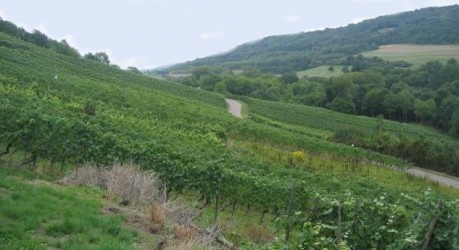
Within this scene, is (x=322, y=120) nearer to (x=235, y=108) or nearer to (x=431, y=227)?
(x=235, y=108)

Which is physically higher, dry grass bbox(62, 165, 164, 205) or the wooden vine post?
the wooden vine post

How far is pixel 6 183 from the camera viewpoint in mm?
11461

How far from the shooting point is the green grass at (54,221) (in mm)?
8367

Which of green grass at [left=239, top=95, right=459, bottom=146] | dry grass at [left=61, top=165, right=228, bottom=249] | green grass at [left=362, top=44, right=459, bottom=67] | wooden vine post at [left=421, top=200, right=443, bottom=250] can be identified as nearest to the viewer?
wooden vine post at [left=421, top=200, right=443, bottom=250]

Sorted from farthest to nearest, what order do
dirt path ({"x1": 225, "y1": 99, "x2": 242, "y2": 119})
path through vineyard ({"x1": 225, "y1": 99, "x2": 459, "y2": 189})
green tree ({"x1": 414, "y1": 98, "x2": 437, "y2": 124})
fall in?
green tree ({"x1": 414, "y1": 98, "x2": 437, "y2": 124}) → dirt path ({"x1": 225, "y1": 99, "x2": 242, "y2": 119}) → path through vineyard ({"x1": 225, "y1": 99, "x2": 459, "y2": 189})

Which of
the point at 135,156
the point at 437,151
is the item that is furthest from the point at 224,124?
the point at 135,156

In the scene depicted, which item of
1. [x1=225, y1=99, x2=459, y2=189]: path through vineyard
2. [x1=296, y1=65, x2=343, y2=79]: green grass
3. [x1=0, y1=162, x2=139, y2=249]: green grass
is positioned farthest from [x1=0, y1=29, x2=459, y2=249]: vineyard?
[x1=296, y1=65, x2=343, y2=79]: green grass

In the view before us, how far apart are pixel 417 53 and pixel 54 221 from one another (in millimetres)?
175670

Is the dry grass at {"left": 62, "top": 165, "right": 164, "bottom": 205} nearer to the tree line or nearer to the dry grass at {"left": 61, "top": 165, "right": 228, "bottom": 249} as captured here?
the dry grass at {"left": 61, "top": 165, "right": 228, "bottom": 249}

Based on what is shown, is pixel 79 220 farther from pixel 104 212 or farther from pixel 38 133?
pixel 38 133

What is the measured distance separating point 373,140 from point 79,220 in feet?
184

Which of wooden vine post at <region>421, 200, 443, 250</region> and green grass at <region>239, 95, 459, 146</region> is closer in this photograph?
wooden vine post at <region>421, 200, 443, 250</region>

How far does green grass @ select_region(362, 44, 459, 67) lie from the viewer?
510 ft

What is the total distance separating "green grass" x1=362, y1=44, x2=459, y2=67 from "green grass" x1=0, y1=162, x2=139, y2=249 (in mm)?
154510
